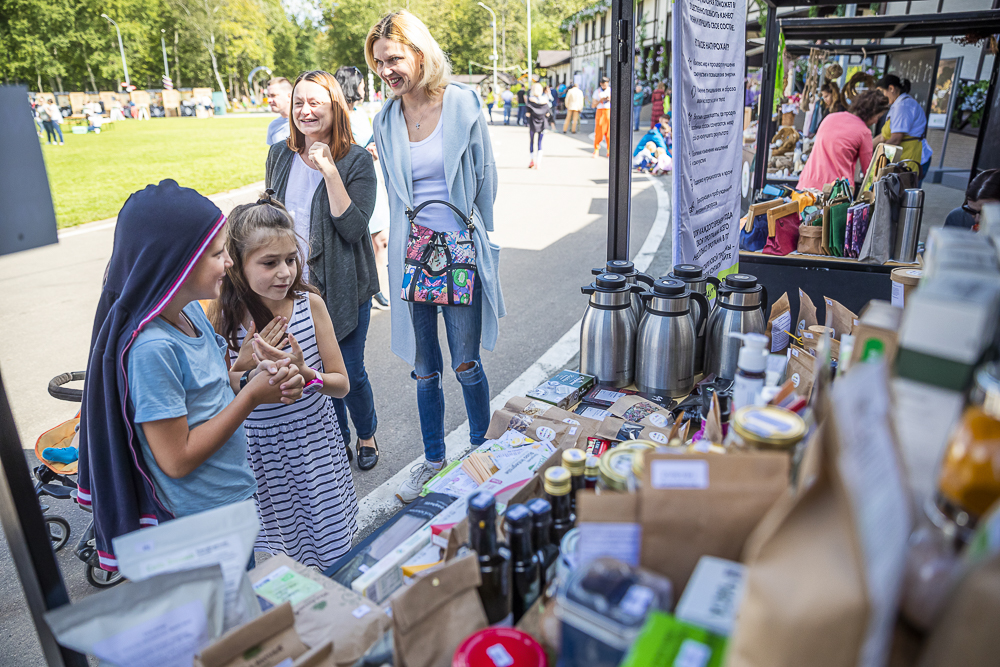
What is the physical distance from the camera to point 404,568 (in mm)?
1338

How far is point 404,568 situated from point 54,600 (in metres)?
0.77

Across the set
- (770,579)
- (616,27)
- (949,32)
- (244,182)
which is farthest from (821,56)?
(770,579)

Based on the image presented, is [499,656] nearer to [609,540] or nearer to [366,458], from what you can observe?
[609,540]

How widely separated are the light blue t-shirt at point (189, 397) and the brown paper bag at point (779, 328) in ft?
5.79

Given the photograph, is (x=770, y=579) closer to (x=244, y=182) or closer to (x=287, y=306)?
(x=287, y=306)

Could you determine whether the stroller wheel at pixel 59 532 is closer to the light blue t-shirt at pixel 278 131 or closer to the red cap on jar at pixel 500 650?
the light blue t-shirt at pixel 278 131

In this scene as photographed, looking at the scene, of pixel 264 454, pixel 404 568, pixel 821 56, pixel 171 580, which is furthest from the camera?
pixel 821 56

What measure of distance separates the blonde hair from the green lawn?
5496 millimetres

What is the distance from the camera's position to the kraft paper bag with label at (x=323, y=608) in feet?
3.66

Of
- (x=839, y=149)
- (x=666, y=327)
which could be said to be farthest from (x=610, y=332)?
(x=839, y=149)

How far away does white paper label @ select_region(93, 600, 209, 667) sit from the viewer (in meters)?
0.95

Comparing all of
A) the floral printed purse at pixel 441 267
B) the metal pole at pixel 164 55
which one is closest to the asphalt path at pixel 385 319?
the floral printed purse at pixel 441 267

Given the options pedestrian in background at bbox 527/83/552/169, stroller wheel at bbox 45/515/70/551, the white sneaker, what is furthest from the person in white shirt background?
pedestrian in background at bbox 527/83/552/169

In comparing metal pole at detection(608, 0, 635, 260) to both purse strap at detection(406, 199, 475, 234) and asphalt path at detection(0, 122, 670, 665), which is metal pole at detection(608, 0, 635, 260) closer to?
purse strap at detection(406, 199, 475, 234)
